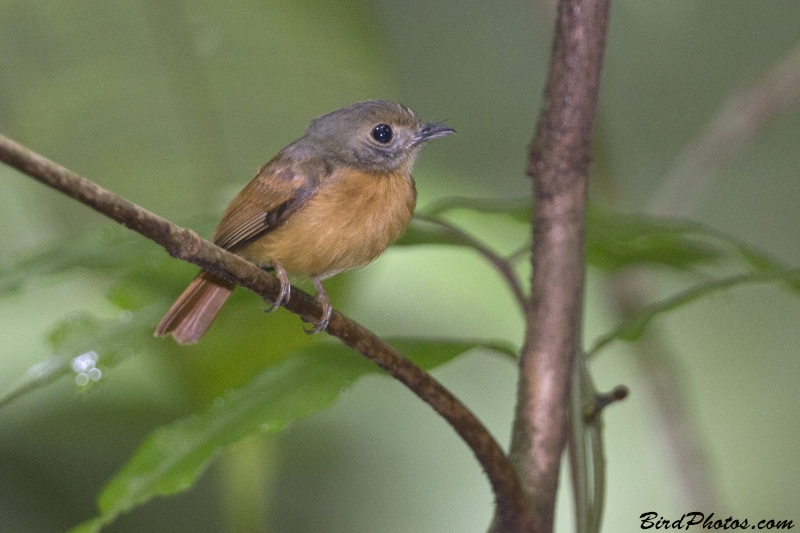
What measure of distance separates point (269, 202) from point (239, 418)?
2.06ft

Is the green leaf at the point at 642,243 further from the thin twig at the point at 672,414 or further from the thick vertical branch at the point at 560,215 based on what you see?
the thin twig at the point at 672,414

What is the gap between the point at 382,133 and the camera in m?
2.38

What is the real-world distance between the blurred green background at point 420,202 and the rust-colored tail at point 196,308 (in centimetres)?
82

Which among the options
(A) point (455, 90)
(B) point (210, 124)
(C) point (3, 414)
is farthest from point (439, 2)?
(C) point (3, 414)

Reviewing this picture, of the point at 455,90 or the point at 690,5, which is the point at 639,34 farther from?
the point at 455,90

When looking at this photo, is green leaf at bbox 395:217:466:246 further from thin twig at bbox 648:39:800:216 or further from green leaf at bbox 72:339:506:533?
thin twig at bbox 648:39:800:216

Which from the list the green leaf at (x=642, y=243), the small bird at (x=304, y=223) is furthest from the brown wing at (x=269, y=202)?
the green leaf at (x=642, y=243)

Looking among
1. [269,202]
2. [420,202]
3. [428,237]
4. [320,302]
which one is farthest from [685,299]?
[420,202]

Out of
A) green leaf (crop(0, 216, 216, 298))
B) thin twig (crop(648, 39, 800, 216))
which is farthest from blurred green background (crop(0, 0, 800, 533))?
green leaf (crop(0, 216, 216, 298))

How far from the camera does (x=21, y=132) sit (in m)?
3.35

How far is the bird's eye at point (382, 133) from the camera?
2.37 m

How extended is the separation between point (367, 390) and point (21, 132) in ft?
6.33

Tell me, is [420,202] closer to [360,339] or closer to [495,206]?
[495,206]

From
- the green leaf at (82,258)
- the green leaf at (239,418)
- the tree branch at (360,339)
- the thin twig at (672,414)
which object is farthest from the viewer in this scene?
the thin twig at (672,414)
